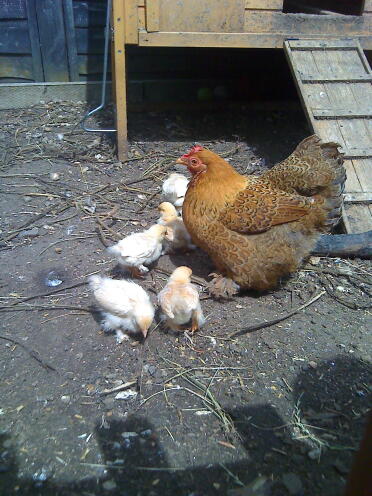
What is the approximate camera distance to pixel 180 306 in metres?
2.32

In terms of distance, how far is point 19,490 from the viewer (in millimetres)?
1639

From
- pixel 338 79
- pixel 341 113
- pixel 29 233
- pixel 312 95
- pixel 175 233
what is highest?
pixel 338 79

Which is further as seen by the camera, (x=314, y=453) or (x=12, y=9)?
(x=12, y=9)

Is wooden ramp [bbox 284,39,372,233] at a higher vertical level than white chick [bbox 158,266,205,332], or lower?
higher

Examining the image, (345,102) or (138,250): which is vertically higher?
(345,102)

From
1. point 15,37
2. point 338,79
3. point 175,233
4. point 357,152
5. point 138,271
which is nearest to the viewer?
point 138,271

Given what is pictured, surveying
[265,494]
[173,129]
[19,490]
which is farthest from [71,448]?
[173,129]

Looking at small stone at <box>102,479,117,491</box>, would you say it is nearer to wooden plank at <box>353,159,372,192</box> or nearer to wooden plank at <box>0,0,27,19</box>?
wooden plank at <box>353,159,372,192</box>

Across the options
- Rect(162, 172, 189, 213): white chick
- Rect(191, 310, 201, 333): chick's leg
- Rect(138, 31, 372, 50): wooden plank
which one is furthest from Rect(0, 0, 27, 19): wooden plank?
Rect(191, 310, 201, 333): chick's leg

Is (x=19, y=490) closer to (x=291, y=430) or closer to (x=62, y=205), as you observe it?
(x=291, y=430)

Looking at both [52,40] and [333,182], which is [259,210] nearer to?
[333,182]

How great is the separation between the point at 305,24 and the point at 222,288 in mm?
A: 3125

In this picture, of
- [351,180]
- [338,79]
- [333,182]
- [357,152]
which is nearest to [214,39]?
[338,79]

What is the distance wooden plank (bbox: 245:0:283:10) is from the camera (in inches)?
161
